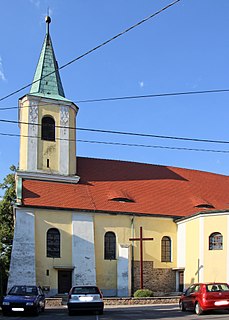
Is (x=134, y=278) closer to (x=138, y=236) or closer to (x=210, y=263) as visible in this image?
(x=138, y=236)

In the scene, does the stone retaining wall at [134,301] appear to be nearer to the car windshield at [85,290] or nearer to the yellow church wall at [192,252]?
the car windshield at [85,290]

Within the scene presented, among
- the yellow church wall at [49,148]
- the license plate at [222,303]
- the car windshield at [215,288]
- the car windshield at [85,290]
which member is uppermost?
the yellow church wall at [49,148]

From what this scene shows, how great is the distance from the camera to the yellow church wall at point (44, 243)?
1262 inches

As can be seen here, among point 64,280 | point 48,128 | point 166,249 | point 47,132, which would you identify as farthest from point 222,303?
point 48,128

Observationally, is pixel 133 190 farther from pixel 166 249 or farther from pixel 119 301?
→ pixel 119 301

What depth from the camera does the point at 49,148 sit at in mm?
36562

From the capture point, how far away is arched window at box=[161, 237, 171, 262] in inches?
1411

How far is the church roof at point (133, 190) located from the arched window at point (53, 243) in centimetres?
177

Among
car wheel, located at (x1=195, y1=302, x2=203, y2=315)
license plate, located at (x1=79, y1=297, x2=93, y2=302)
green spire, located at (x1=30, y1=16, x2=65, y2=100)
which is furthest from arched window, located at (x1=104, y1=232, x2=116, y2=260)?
car wheel, located at (x1=195, y1=302, x2=203, y2=315)

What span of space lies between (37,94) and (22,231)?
10.8 metres

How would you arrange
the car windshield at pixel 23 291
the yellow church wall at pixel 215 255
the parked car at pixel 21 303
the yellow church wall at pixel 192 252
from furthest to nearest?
the yellow church wall at pixel 192 252, the yellow church wall at pixel 215 255, the car windshield at pixel 23 291, the parked car at pixel 21 303

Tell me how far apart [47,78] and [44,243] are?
523 inches

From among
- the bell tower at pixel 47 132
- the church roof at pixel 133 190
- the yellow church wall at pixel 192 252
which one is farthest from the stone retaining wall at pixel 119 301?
the bell tower at pixel 47 132

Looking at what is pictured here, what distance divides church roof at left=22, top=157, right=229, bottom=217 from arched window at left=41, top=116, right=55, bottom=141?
3.49 metres
